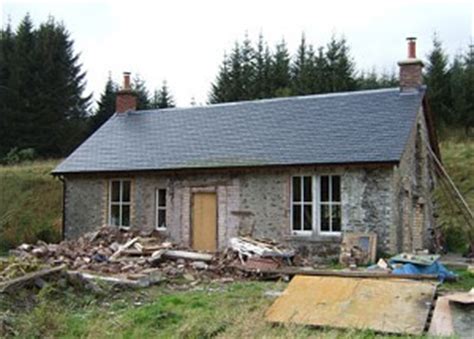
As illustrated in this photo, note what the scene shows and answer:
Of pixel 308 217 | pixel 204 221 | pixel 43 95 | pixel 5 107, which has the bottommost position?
pixel 204 221

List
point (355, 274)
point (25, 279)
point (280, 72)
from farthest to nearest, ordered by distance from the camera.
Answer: point (280, 72) → point (355, 274) → point (25, 279)

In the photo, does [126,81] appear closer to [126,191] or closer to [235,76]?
[126,191]

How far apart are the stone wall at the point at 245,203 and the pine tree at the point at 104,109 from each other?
20.6 metres

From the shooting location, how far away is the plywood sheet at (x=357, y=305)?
7.96 meters

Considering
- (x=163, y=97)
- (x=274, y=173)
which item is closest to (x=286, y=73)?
(x=163, y=97)

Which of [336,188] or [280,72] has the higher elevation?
[280,72]

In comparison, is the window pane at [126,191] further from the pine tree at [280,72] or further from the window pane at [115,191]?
the pine tree at [280,72]

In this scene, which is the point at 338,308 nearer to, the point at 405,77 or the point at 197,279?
the point at 197,279

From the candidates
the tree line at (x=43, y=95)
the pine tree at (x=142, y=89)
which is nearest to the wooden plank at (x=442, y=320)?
the tree line at (x=43, y=95)

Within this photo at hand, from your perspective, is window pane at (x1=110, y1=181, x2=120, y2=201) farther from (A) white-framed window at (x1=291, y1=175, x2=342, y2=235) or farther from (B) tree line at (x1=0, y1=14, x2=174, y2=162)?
(B) tree line at (x1=0, y1=14, x2=174, y2=162)

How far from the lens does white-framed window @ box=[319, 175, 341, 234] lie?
56.3ft

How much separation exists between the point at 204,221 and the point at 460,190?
12449mm

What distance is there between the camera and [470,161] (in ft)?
89.3

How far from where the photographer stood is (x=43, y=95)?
1505 inches
